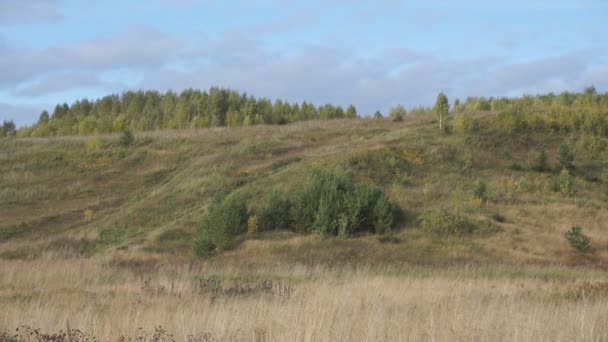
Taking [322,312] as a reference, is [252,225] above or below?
below

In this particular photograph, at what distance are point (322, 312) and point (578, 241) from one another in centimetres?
2008

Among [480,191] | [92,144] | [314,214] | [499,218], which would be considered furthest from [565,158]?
[92,144]

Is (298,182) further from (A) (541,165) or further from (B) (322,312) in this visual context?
(B) (322,312)

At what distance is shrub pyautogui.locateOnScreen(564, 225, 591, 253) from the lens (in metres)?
24.8

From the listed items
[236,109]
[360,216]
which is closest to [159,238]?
[360,216]

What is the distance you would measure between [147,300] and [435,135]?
40.3 meters

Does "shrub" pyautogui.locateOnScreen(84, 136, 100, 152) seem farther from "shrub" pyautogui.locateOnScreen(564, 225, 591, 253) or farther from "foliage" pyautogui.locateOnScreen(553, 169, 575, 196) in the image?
"shrub" pyautogui.locateOnScreen(564, 225, 591, 253)

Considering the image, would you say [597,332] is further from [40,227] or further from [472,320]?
[40,227]

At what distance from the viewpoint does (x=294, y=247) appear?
24.9 m

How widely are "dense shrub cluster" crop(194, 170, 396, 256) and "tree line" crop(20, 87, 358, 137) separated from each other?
183ft

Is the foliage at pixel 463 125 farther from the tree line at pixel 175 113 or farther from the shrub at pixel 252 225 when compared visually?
the tree line at pixel 175 113

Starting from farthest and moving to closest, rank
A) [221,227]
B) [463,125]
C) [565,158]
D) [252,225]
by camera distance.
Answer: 1. [463,125]
2. [565,158]
3. [252,225]
4. [221,227]

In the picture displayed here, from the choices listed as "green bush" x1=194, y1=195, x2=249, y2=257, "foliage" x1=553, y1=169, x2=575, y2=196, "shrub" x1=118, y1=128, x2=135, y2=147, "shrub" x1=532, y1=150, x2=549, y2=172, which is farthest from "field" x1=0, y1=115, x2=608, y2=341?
"shrub" x1=118, y1=128, x2=135, y2=147

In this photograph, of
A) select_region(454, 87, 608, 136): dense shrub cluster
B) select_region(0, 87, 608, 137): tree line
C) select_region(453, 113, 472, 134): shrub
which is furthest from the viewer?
select_region(0, 87, 608, 137): tree line
